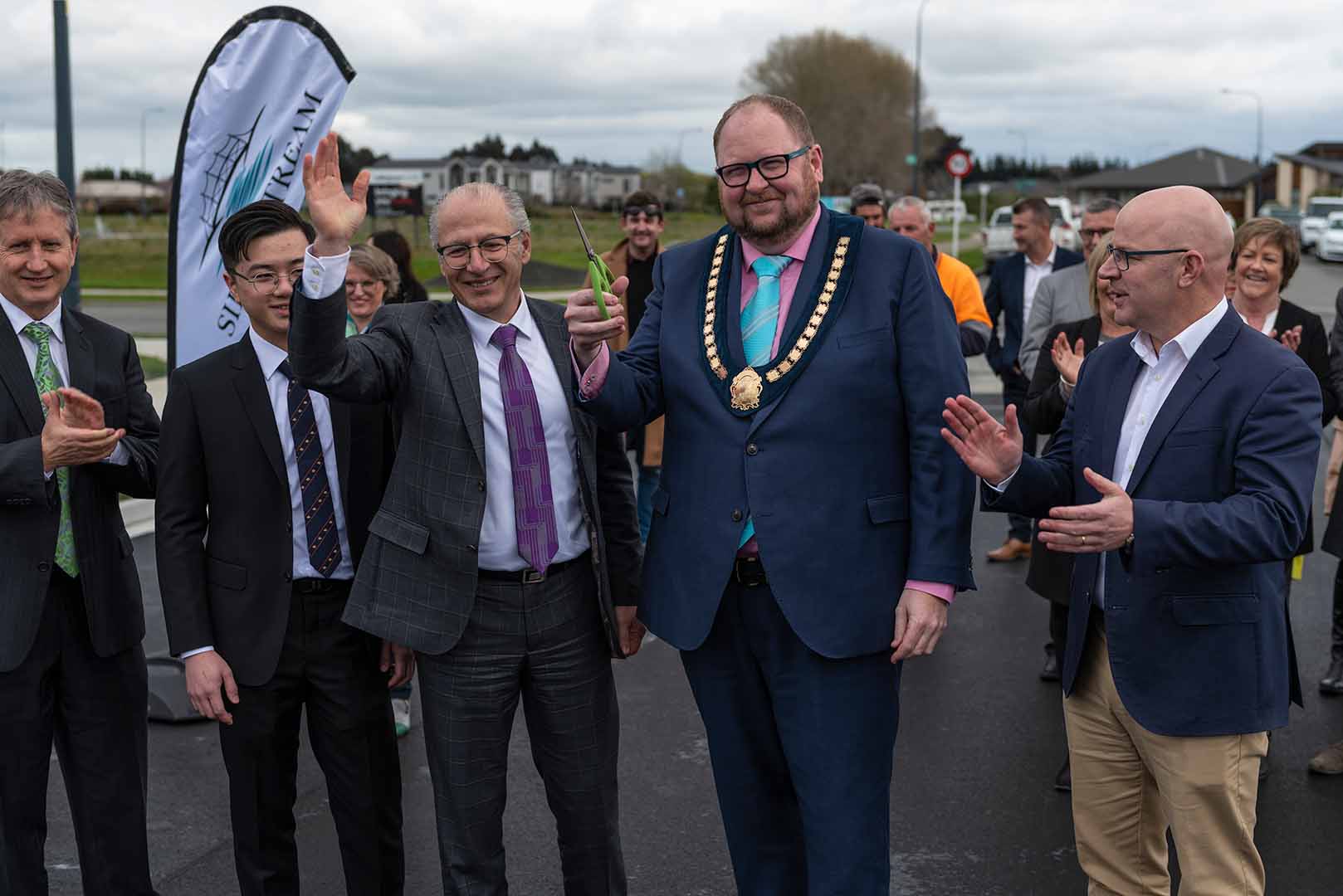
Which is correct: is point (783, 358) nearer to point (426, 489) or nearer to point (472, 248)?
point (472, 248)

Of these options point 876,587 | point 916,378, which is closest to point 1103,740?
point 876,587

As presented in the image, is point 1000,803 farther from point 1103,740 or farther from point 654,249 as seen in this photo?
point 654,249

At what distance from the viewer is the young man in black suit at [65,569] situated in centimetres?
326

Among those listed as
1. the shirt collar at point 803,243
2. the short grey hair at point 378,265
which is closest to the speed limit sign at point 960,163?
the short grey hair at point 378,265

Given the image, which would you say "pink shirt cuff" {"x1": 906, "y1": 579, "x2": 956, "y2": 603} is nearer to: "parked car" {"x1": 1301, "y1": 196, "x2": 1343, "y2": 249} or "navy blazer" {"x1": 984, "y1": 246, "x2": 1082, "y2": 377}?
"navy blazer" {"x1": 984, "y1": 246, "x2": 1082, "y2": 377}

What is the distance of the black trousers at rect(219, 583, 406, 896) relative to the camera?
3.36m

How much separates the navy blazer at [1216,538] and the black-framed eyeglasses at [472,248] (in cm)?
132

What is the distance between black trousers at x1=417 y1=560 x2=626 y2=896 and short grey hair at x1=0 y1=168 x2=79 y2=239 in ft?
4.76

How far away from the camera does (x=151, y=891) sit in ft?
11.6

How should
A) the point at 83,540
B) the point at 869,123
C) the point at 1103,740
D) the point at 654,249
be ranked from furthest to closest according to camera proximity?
the point at 869,123
the point at 654,249
the point at 83,540
the point at 1103,740

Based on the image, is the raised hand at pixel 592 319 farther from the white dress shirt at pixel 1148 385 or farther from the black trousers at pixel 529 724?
the white dress shirt at pixel 1148 385

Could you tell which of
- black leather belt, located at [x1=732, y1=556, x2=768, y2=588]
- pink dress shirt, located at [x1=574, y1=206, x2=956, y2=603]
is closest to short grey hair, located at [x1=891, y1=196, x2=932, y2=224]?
pink dress shirt, located at [x1=574, y1=206, x2=956, y2=603]

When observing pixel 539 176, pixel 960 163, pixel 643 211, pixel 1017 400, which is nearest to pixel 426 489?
pixel 643 211

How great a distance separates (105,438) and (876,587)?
6.13 feet
